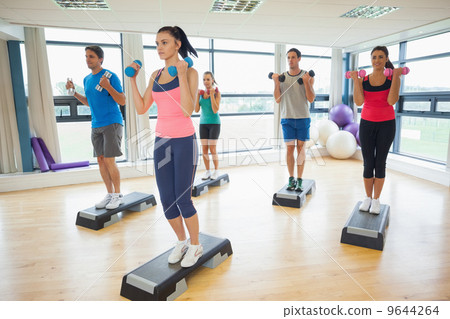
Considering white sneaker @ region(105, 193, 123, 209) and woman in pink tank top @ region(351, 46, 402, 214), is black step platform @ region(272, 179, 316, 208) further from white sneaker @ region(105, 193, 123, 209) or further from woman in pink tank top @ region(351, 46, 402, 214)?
white sneaker @ region(105, 193, 123, 209)

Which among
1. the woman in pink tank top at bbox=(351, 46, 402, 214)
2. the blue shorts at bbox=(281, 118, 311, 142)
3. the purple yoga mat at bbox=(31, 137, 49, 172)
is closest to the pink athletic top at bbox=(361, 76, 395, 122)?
the woman in pink tank top at bbox=(351, 46, 402, 214)

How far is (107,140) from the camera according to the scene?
258 centimetres

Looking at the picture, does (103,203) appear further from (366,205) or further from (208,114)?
(366,205)

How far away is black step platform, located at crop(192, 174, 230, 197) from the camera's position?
349 centimetres

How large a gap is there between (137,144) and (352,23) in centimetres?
355

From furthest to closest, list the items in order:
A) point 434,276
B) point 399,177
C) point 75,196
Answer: point 399,177, point 75,196, point 434,276

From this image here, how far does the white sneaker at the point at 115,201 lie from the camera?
2.73m

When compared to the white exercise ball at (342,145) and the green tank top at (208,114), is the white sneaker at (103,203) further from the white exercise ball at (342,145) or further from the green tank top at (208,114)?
the white exercise ball at (342,145)

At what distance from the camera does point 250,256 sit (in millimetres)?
2072

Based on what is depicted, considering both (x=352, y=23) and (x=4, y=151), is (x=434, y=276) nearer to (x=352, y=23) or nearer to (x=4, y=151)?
(x=352, y=23)

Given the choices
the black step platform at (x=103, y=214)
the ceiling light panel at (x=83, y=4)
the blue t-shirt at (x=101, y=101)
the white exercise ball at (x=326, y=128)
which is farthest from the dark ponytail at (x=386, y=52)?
the white exercise ball at (x=326, y=128)

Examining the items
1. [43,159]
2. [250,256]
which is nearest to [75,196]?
[43,159]

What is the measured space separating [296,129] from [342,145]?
8.69 ft

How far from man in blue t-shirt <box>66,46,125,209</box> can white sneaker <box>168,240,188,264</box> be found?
1.21 metres
